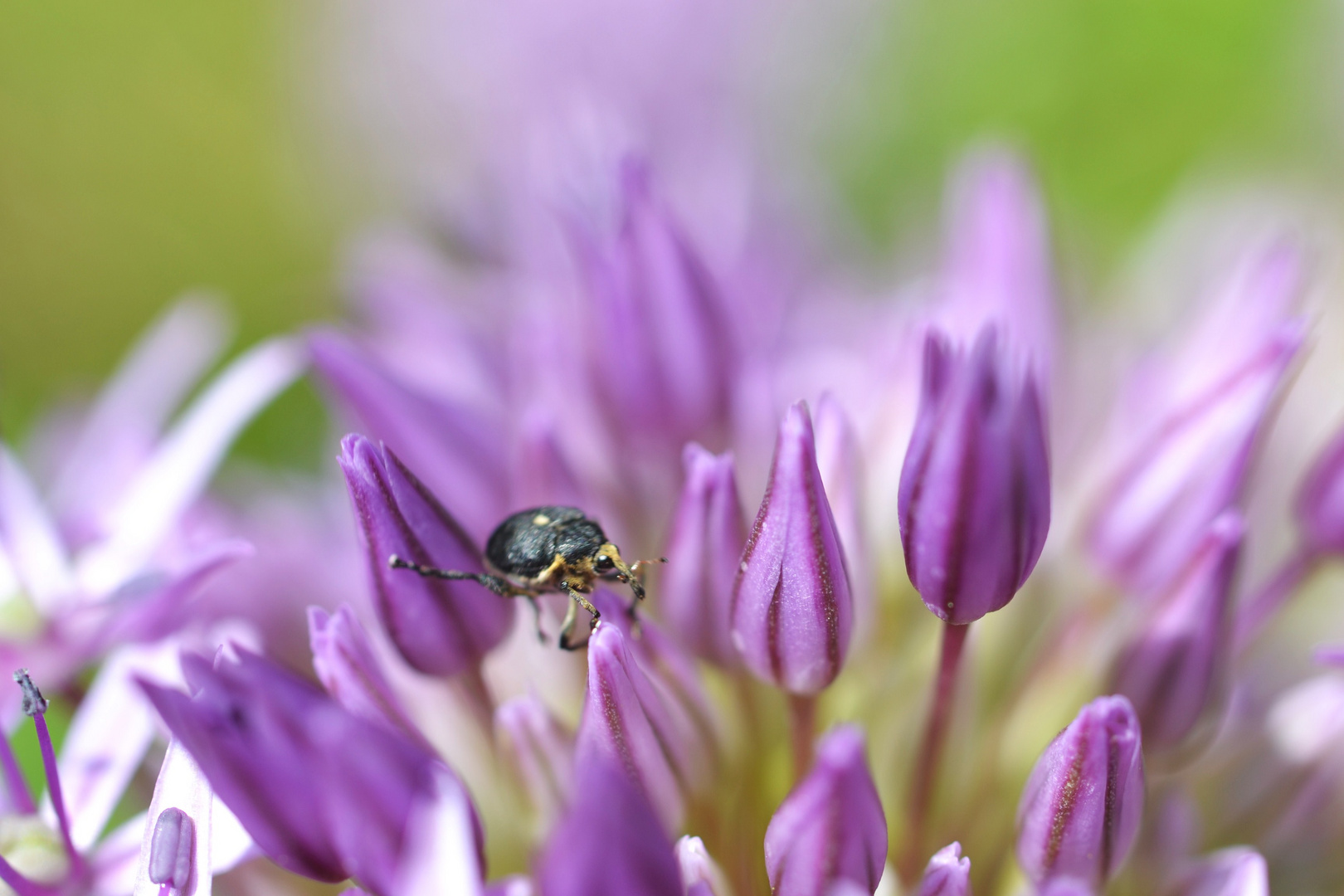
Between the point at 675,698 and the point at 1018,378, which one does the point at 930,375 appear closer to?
the point at 1018,378

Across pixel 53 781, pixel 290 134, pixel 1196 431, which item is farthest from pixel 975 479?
pixel 290 134

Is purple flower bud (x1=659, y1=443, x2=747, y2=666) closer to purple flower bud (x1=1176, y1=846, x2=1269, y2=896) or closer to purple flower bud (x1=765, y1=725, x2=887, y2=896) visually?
purple flower bud (x1=765, y1=725, x2=887, y2=896)

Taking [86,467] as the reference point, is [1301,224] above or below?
above

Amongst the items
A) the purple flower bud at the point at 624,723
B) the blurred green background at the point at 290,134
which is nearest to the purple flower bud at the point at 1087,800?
the purple flower bud at the point at 624,723

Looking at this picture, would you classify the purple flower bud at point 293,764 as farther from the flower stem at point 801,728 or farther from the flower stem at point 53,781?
the flower stem at point 801,728

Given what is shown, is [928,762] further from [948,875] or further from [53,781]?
[53,781]

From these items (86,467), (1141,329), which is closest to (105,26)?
(86,467)
